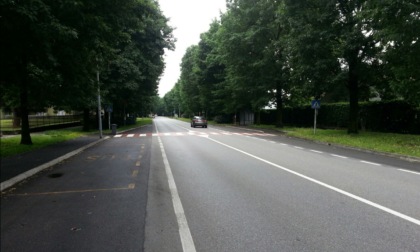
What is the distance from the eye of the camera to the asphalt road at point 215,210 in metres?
4.24

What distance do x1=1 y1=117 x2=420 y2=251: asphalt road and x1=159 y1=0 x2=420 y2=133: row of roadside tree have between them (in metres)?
9.28

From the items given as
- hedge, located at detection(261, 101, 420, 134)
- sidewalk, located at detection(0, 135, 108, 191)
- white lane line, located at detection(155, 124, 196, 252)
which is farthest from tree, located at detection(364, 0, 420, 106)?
sidewalk, located at detection(0, 135, 108, 191)

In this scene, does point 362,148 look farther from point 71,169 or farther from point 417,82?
point 71,169

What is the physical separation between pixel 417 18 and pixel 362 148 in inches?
245

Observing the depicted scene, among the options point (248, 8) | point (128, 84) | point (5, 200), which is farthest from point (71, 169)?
point (248, 8)

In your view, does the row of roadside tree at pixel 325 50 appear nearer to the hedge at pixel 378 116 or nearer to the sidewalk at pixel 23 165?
the hedge at pixel 378 116

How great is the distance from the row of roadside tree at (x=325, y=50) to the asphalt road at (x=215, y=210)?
928 cm

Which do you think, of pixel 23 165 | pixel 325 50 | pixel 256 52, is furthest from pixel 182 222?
pixel 256 52

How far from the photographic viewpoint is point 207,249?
404 cm

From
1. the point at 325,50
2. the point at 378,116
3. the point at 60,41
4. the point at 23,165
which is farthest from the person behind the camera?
the point at 378,116

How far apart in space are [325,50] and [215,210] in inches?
Answer: 746

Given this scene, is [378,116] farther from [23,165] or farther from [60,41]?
[23,165]

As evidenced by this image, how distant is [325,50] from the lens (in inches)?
861

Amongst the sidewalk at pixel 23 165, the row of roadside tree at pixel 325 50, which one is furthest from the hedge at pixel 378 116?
the sidewalk at pixel 23 165
